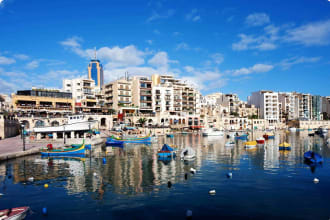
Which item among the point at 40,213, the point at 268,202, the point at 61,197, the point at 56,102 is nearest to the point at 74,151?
the point at 61,197

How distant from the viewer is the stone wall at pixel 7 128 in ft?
180

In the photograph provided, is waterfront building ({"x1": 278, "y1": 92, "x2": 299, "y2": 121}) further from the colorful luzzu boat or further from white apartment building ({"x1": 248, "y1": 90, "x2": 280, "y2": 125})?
the colorful luzzu boat

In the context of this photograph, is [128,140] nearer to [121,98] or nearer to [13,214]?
[121,98]

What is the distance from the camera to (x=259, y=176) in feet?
90.4

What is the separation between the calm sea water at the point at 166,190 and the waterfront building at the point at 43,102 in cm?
5374

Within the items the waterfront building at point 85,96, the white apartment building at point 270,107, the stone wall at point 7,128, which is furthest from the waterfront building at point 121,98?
the white apartment building at point 270,107

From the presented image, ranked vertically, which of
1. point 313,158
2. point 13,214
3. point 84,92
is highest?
point 84,92

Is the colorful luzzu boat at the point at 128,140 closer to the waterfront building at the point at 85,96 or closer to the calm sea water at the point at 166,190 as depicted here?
the calm sea water at the point at 166,190

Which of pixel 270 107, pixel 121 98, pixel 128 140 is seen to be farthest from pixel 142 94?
pixel 270 107

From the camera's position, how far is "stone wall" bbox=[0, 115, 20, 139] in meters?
54.9

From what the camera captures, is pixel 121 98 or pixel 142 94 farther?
pixel 142 94

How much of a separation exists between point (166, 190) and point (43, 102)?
76.5 meters

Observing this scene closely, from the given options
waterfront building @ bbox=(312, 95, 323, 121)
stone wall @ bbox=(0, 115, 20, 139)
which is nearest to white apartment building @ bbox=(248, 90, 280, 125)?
waterfront building @ bbox=(312, 95, 323, 121)

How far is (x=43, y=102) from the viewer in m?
87.0
